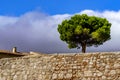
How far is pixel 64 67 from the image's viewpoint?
525 inches

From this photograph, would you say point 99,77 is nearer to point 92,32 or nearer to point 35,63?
point 35,63

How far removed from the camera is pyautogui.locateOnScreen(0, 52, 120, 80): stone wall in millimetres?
12552

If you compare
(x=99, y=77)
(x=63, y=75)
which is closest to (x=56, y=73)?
(x=63, y=75)

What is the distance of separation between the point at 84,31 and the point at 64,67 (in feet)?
112

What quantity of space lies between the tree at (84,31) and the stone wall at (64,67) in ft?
104

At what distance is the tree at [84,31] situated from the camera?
46750 mm

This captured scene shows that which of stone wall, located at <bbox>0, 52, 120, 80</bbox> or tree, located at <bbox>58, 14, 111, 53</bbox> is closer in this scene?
stone wall, located at <bbox>0, 52, 120, 80</bbox>

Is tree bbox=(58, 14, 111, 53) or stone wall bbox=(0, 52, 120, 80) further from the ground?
tree bbox=(58, 14, 111, 53)

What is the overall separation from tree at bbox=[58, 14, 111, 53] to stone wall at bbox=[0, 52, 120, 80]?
31575 millimetres

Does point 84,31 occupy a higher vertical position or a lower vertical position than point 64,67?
higher

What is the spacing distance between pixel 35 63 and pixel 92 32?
1359 inches

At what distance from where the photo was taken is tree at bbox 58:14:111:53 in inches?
1841

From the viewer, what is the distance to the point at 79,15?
49.0 meters

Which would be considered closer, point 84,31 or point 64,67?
point 64,67
